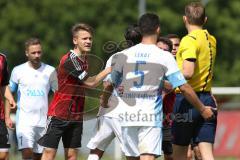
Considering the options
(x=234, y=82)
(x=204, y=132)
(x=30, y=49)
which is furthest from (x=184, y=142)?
(x=234, y=82)

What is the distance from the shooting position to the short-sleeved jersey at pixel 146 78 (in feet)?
36.0

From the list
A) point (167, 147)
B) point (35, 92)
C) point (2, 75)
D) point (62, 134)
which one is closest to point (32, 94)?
point (35, 92)

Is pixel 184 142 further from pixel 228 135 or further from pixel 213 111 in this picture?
pixel 228 135

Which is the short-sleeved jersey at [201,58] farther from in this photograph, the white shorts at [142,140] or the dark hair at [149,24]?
the white shorts at [142,140]

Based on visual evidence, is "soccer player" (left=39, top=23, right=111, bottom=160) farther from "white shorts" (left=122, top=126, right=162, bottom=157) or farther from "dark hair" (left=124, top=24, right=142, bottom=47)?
"white shorts" (left=122, top=126, right=162, bottom=157)

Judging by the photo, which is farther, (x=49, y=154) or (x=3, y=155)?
(x=3, y=155)

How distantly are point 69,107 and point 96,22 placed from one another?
3207 cm

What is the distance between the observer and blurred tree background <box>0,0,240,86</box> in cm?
4375

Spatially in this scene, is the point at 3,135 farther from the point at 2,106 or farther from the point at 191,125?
the point at 191,125

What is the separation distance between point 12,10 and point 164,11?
7.36 meters

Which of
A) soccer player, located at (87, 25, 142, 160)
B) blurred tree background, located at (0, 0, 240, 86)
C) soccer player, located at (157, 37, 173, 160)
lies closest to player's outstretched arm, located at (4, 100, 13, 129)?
soccer player, located at (87, 25, 142, 160)

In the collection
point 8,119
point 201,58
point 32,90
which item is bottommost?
point 8,119

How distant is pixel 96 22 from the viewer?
1774 inches

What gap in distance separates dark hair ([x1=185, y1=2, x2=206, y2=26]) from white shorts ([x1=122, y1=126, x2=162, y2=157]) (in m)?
1.57
